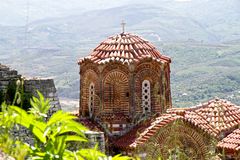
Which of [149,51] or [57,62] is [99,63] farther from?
[57,62]

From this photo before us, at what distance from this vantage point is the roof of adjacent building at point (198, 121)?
15.1 m

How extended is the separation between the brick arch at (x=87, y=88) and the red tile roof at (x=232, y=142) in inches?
225

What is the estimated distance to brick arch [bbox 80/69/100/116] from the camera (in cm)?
1880

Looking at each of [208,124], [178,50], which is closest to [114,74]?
[208,124]

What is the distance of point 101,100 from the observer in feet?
60.8

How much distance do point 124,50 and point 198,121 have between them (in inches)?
176

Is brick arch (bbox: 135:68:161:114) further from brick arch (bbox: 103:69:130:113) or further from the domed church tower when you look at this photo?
brick arch (bbox: 103:69:130:113)

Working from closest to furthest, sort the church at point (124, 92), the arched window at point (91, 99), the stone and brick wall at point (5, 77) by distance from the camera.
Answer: the stone and brick wall at point (5, 77)
the church at point (124, 92)
the arched window at point (91, 99)

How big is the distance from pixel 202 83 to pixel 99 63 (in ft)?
324

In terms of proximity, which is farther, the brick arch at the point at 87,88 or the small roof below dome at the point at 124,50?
the brick arch at the point at 87,88

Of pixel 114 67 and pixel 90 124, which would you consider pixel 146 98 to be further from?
pixel 90 124

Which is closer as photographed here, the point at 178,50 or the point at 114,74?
the point at 114,74

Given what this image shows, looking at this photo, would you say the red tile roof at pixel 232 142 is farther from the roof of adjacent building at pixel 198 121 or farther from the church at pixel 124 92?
the church at pixel 124 92

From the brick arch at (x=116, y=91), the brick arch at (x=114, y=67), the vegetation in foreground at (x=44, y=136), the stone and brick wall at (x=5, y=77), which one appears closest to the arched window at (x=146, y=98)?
the brick arch at (x=116, y=91)
